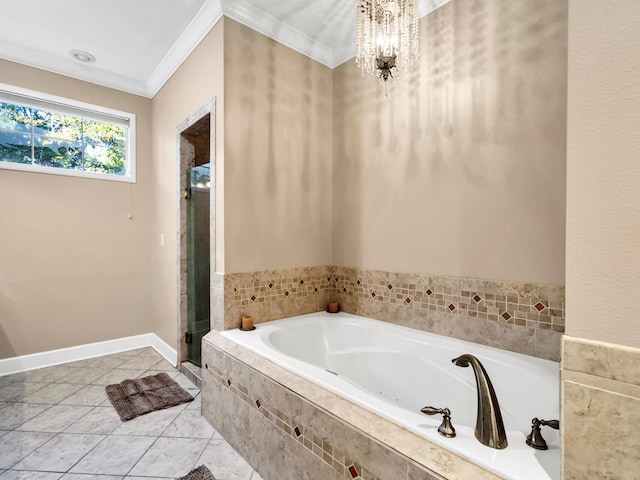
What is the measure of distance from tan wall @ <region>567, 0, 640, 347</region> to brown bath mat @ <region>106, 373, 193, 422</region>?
8.07ft

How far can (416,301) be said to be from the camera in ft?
6.93

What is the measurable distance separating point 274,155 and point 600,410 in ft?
7.15

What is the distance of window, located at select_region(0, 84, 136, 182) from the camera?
2777 mm

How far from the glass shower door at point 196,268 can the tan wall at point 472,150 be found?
4.46ft

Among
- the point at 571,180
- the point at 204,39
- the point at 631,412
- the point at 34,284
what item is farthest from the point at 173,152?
the point at 631,412

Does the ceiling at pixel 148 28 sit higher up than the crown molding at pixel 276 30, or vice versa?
the ceiling at pixel 148 28

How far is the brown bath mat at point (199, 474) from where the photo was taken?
1.53m

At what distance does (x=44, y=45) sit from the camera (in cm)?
264

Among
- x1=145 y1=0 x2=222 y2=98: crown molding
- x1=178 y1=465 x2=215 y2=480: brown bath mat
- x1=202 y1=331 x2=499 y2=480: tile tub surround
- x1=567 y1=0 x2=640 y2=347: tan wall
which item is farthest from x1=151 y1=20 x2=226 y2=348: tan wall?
x1=567 y1=0 x2=640 y2=347: tan wall

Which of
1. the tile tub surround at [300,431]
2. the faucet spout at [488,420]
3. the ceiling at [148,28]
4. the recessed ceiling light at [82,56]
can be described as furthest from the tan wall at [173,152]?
the faucet spout at [488,420]

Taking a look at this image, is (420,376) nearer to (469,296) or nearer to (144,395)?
(469,296)

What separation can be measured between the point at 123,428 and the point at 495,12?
332 centimetres

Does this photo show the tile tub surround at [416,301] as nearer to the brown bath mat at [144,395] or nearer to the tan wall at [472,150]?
the tan wall at [472,150]

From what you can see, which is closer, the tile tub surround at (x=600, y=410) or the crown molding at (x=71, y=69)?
the tile tub surround at (x=600, y=410)
